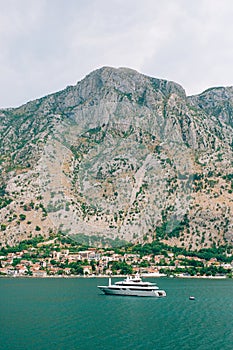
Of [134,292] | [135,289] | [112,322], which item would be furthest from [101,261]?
[112,322]

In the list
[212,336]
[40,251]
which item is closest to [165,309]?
[212,336]

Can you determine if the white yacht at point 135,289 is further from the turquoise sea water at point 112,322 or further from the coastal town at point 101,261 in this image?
the coastal town at point 101,261

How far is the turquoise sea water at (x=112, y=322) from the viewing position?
154ft

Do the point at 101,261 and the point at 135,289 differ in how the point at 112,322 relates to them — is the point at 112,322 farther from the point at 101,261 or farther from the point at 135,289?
the point at 101,261

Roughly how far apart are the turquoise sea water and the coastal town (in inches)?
2277

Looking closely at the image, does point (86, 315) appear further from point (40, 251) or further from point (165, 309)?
point (40, 251)

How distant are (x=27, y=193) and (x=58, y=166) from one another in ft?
72.7

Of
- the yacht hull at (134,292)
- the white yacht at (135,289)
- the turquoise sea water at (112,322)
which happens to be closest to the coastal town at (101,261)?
the white yacht at (135,289)

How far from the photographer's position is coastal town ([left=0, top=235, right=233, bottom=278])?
487 feet

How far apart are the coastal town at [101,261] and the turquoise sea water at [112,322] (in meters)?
57.8

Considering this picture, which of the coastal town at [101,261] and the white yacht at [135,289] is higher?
the coastal town at [101,261]

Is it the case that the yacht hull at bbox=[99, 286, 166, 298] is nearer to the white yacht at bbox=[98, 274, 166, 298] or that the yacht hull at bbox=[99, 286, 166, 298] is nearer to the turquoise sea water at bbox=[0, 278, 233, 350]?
the white yacht at bbox=[98, 274, 166, 298]

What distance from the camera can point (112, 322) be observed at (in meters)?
59.0

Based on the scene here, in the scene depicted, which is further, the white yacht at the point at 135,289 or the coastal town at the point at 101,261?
the coastal town at the point at 101,261
